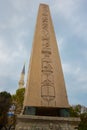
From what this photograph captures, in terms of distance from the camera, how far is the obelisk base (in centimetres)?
500

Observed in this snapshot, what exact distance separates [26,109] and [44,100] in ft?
1.88

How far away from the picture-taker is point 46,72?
6168 mm

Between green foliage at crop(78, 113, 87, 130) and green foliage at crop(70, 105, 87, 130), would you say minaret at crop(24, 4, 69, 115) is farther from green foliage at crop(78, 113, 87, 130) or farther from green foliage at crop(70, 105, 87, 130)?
green foliage at crop(78, 113, 87, 130)

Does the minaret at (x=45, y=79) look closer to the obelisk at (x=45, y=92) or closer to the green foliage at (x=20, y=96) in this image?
the obelisk at (x=45, y=92)

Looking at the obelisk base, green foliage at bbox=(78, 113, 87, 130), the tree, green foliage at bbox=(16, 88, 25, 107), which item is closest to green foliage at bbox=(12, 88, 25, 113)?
green foliage at bbox=(16, 88, 25, 107)

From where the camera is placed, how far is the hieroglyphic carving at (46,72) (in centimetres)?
568

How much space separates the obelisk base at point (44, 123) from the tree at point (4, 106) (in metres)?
12.1

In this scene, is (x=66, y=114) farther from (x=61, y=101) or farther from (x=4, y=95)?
(x=4, y=95)

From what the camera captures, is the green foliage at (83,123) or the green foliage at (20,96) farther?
the green foliage at (20,96)

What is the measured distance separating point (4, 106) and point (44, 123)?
13.0 m

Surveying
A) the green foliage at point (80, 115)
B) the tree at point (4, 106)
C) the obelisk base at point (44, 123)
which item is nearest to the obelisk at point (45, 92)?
the obelisk base at point (44, 123)

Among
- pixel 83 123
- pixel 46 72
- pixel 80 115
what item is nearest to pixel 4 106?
pixel 80 115

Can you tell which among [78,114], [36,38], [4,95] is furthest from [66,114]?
[4,95]

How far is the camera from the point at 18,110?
17141 millimetres
